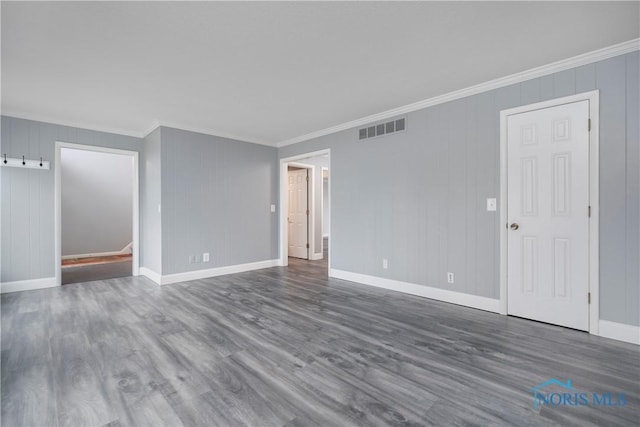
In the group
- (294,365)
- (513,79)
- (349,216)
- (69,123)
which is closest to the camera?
(294,365)

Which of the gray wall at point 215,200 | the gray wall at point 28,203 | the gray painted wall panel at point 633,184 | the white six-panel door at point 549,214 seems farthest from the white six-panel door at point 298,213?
the gray painted wall panel at point 633,184

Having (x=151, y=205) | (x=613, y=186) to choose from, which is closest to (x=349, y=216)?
(x=613, y=186)

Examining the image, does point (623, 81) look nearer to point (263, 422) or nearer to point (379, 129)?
point (379, 129)

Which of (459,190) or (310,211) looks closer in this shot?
(459,190)

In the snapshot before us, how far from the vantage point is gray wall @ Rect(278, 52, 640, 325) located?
2629 millimetres

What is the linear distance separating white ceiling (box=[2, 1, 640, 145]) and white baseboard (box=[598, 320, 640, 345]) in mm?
2516

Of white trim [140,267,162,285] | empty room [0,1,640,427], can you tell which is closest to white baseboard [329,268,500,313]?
empty room [0,1,640,427]

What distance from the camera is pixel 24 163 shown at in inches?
174

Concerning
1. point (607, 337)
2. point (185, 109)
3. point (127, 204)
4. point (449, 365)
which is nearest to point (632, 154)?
point (607, 337)

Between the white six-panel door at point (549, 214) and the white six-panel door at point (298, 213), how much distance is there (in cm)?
481

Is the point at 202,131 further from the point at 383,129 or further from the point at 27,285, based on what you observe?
the point at 27,285

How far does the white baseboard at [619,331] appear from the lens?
2.57 metres

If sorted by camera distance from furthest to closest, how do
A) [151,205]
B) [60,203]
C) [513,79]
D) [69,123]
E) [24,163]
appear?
[151,205], [69,123], [60,203], [24,163], [513,79]

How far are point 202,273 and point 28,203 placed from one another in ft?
9.05
